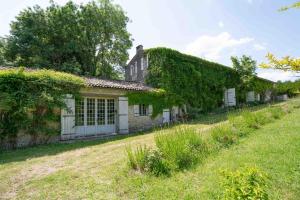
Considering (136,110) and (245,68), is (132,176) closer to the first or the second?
(136,110)

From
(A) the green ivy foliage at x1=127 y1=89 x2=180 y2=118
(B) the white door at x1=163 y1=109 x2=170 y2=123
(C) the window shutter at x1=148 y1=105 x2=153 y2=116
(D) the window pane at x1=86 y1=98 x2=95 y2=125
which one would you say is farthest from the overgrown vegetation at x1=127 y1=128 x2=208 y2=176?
(B) the white door at x1=163 y1=109 x2=170 y2=123

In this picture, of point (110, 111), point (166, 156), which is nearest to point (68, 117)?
point (110, 111)

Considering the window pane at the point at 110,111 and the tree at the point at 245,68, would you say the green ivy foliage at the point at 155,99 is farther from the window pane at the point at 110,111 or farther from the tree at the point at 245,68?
the tree at the point at 245,68

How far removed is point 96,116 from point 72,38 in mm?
13415

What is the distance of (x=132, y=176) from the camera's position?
5.36m

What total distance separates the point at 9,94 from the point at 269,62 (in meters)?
9.93

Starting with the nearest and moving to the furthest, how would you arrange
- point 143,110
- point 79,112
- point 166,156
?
point 166,156, point 79,112, point 143,110

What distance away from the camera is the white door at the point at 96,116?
12.8 m

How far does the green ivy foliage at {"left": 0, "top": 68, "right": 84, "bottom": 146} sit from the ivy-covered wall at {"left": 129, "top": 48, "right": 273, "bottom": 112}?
4.77 meters

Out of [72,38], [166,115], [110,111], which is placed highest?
[72,38]

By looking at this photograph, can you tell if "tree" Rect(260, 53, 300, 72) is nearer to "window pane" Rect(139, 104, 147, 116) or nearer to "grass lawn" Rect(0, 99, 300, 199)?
"grass lawn" Rect(0, 99, 300, 199)

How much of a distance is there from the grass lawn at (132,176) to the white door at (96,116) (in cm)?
496

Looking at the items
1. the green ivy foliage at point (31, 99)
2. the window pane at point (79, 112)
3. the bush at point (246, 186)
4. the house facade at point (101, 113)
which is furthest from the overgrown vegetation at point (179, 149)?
the window pane at point (79, 112)

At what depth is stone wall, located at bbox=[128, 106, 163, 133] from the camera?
1492 cm
